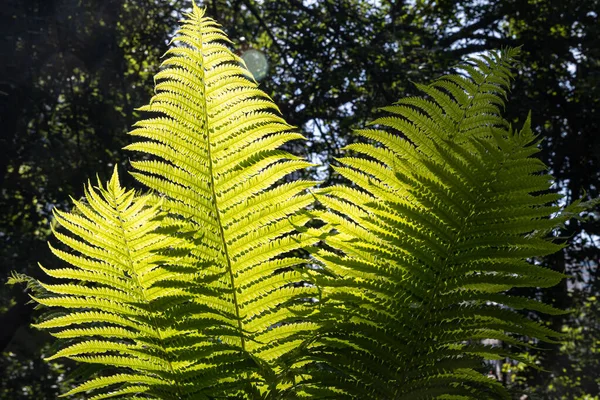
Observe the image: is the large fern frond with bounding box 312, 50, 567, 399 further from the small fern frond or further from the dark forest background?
the dark forest background

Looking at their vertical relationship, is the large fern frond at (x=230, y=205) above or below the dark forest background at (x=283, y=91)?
below

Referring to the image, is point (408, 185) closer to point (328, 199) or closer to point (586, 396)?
point (328, 199)

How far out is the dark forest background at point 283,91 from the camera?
19.4 ft

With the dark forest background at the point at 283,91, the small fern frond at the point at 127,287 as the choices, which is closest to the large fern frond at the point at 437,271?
the small fern frond at the point at 127,287

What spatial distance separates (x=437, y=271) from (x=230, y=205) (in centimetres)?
26

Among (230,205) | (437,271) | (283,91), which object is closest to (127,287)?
(230,205)

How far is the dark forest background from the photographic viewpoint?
5914mm

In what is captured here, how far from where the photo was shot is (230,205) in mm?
814

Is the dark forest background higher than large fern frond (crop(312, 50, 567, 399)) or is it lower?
higher

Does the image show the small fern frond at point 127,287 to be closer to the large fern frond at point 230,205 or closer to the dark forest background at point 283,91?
the large fern frond at point 230,205

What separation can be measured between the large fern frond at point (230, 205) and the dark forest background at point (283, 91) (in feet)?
15.8

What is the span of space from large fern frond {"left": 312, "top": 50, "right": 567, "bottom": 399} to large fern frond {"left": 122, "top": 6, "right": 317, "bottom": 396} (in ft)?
0.21

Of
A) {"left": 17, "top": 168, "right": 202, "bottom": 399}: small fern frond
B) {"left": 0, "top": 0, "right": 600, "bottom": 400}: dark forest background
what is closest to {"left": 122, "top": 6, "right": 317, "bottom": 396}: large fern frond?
{"left": 17, "top": 168, "right": 202, "bottom": 399}: small fern frond

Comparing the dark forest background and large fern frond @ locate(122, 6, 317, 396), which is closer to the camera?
large fern frond @ locate(122, 6, 317, 396)
